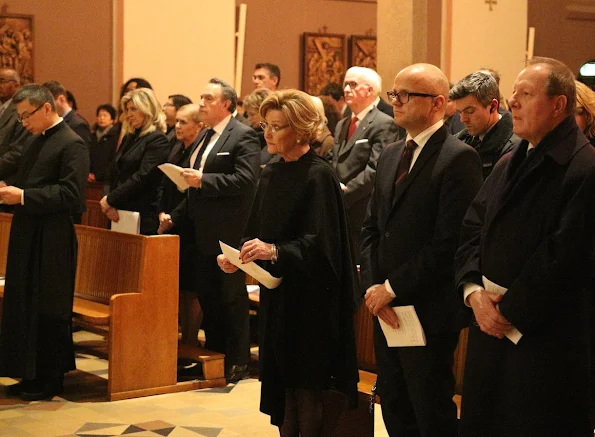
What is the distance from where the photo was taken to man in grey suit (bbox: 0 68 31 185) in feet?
23.8

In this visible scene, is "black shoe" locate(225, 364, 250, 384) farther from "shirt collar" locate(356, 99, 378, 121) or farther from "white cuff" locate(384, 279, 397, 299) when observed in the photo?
"white cuff" locate(384, 279, 397, 299)

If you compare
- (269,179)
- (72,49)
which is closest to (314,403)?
(269,179)

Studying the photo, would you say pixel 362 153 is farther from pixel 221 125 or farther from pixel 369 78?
→ pixel 221 125

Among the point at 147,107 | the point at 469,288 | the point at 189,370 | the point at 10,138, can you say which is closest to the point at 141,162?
the point at 147,107

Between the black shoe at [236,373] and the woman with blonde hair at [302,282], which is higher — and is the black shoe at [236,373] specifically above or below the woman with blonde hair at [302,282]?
below

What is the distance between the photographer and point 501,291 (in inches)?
125

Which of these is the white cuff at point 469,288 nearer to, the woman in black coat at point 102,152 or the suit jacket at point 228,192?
the suit jacket at point 228,192

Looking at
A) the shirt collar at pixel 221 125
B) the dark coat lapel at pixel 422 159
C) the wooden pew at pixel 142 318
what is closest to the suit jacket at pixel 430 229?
the dark coat lapel at pixel 422 159

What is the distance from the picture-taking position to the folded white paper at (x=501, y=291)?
308cm

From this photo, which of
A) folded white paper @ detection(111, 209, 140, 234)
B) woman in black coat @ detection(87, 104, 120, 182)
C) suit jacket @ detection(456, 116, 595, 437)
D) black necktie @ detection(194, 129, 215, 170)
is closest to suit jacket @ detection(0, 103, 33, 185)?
folded white paper @ detection(111, 209, 140, 234)

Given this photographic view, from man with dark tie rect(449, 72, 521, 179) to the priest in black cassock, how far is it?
2.43 meters

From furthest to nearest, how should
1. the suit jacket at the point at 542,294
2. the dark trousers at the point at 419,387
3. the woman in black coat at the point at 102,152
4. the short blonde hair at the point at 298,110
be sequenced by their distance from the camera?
the woman in black coat at the point at 102,152 < the short blonde hair at the point at 298,110 < the dark trousers at the point at 419,387 < the suit jacket at the point at 542,294

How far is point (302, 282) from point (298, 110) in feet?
2.32

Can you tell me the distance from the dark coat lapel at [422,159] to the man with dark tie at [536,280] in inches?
19.5
